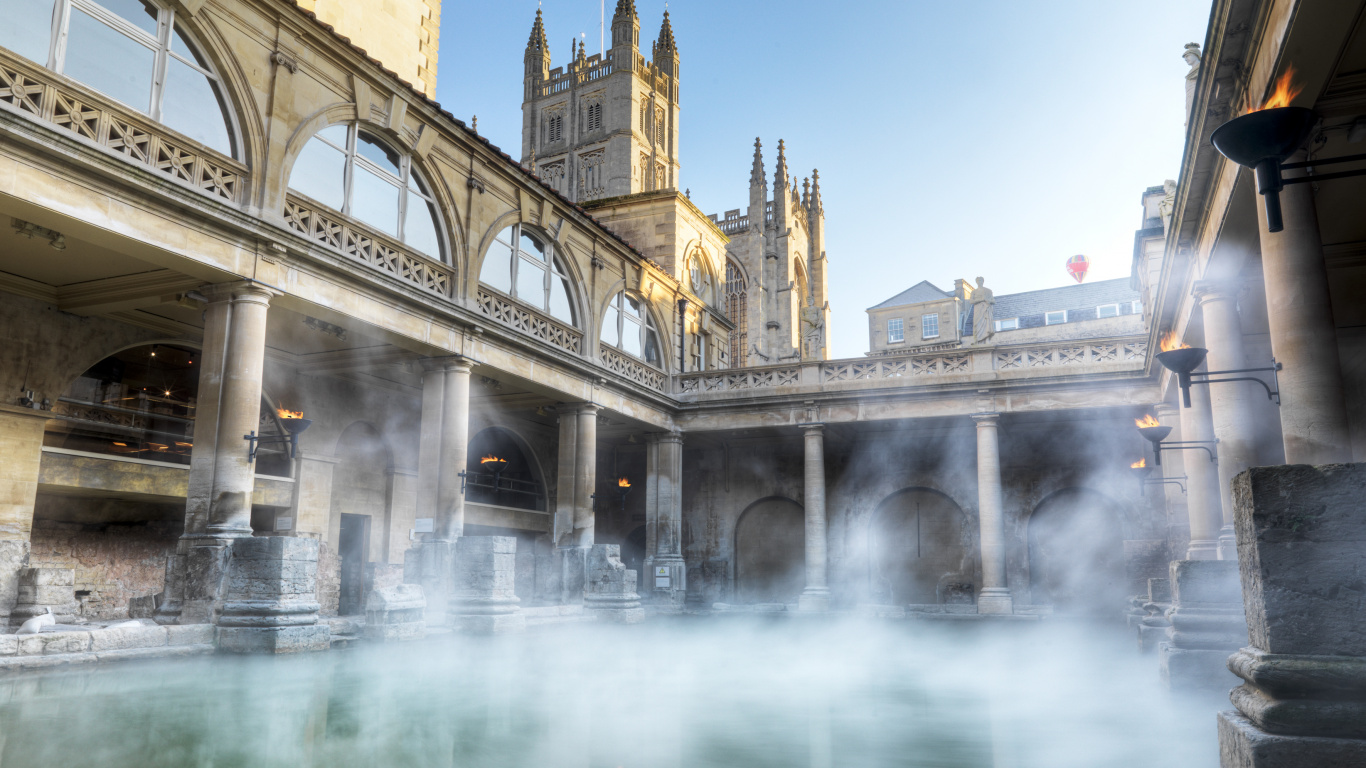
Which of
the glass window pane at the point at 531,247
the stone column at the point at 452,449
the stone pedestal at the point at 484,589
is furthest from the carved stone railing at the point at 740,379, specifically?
the stone pedestal at the point at 484,589

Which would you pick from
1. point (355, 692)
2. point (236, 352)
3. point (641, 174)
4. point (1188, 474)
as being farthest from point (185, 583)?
point (641, 174)

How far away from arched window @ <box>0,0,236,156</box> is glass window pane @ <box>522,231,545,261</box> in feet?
25.1

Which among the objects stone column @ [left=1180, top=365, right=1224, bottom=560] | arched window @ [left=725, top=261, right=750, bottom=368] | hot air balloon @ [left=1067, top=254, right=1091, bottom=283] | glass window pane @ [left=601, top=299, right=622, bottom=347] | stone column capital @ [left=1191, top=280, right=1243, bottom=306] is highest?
hot air balloon @ [left=1067, top=254, right=1091, bottom=283]

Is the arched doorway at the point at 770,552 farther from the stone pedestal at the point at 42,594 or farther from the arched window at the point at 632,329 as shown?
the stone pedestal at the point at 42,594

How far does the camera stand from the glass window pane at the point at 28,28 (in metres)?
10.3

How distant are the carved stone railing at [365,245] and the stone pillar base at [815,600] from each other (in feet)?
40.0

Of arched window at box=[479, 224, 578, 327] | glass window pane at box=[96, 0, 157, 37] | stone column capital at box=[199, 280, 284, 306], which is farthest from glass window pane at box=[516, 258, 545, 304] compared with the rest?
glass window pane at box=[96, 0, 157, 37]

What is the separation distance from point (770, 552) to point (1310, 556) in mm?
25029

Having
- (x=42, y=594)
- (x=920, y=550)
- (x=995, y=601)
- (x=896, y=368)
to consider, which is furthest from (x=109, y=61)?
(x=920, y=550)

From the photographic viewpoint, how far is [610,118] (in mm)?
60000

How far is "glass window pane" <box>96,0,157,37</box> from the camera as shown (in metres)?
11.8

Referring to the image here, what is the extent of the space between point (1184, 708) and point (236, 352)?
467 inches

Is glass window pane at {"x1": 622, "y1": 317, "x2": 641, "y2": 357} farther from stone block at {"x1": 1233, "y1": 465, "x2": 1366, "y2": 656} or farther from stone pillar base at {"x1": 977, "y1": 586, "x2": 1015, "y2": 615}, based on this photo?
stone block at {"x1": 1233, "y1": 465, "x2": 1366, "y2": 656}

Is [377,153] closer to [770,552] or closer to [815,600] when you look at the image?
[815,600]
